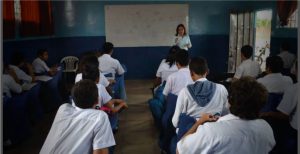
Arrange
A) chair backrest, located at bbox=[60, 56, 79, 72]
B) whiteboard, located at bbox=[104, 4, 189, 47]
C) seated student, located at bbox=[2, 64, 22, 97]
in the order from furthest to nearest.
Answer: whiteboard, located at bbox=[104, 4, 189, 47]
chair backrest, located at bbox=[60, 56, 79, 72]
seated student, located at bbox=[2, 64, 22, 97]

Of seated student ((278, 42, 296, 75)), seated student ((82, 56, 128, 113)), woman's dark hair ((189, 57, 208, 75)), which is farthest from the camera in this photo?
seated student ((278, 42, 296, 75))

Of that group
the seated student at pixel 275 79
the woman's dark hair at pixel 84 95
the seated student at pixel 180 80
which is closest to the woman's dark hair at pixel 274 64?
the seated student at pixel 275 79

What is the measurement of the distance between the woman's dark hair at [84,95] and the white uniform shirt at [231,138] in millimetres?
636

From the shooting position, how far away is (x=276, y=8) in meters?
7.07

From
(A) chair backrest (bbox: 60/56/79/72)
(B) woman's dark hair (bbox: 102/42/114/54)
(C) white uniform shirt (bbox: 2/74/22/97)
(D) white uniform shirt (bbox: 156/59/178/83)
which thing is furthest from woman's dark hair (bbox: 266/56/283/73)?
(A) chair backrest (bbox: 60/56/79/72)

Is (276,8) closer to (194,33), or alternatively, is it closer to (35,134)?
(194,33)

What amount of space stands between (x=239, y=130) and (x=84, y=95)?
2.93ft

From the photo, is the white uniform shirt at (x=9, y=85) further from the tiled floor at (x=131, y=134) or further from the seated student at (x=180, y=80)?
the seated student at (x=180, y=80)

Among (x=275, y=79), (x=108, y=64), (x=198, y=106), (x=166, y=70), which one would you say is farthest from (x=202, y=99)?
(x=108, y=64)

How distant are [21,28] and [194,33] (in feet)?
14.1

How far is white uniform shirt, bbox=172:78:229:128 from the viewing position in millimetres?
2496

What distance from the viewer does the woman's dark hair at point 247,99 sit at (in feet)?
5.14

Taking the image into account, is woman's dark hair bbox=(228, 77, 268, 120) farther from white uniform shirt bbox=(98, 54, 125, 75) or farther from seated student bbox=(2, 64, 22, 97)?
white uniform shirt bbox=(98, 54, 125, 75)

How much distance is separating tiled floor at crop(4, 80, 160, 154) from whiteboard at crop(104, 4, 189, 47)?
266cm
